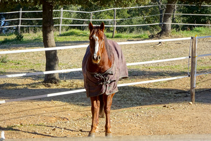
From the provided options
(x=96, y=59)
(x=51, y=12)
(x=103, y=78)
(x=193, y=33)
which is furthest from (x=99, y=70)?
(x=193, y=33)

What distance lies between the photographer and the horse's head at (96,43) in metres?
3.57

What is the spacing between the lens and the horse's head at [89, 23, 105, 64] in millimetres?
3572

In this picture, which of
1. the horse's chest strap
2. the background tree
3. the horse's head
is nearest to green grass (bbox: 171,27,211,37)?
the background tree

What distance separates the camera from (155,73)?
9609mm

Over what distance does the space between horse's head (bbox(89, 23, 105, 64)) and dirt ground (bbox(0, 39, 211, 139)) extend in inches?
56.7

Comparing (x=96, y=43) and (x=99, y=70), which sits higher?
(x=96, y=43)

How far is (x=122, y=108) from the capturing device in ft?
20.7

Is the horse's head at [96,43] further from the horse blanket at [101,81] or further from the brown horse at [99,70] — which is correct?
the horse blanket at [101,81]

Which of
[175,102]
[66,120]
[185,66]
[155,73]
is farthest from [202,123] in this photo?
[185,66]

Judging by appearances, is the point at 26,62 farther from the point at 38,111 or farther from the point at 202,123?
the point at 202,123

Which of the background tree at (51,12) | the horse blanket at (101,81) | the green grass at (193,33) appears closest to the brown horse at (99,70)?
the horse blanket at (101,81)

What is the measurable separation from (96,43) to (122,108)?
2959 mm

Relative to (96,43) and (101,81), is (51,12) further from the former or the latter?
(96,43)

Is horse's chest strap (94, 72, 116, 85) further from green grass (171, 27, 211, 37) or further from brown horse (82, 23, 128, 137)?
green grass (171, 27, 211, 37)
